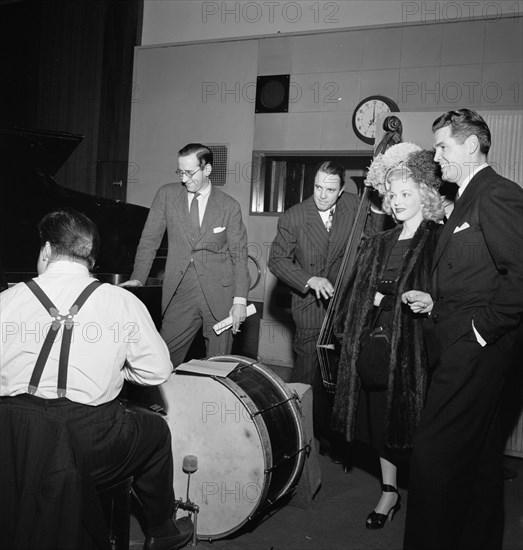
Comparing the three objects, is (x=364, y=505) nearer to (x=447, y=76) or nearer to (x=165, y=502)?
(x=165, y=502)

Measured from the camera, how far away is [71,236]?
228 cm

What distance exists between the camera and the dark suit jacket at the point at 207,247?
4.00 metres

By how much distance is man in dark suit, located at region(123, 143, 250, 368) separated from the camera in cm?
398

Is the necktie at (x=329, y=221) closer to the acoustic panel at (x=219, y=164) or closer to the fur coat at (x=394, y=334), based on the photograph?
the fur coat at (x=394, y=334)

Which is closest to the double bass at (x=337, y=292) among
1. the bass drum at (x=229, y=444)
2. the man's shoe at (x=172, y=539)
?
the bass drum at (x=229, y=444)

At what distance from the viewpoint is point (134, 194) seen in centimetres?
774

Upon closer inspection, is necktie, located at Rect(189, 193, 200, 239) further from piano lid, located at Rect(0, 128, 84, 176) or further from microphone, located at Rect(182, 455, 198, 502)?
microphone, located at Rect(182, 455, 198, 502)

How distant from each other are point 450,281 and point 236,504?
1.29m

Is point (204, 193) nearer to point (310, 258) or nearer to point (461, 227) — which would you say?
point (310, 258)

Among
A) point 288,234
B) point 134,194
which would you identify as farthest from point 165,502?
point 134,194

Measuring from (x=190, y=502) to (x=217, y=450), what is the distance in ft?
0.86

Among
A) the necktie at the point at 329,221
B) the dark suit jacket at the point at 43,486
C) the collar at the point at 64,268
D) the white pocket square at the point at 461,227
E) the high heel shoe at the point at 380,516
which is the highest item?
the necktie at the point at 329,221

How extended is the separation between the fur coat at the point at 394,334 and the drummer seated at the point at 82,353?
979mm

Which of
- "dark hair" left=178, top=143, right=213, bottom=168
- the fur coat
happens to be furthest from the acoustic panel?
the fur coat
